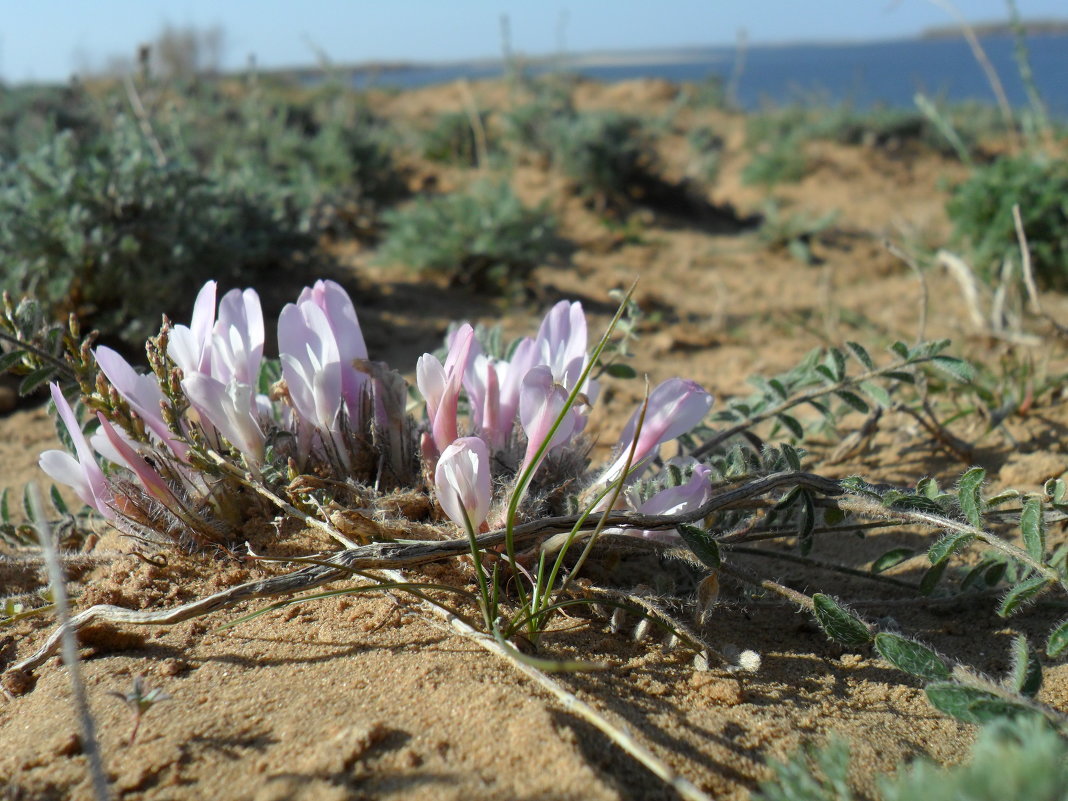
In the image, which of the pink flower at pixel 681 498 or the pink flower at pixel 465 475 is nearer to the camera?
the pink flower at pixel 465 475

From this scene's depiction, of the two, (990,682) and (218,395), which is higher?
(218,395)

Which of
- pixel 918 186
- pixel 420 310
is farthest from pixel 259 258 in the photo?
pixel 918 186

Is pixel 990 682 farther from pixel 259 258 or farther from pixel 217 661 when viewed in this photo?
pixel 259 258

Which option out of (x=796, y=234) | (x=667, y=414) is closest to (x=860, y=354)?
(x=667, y=414)

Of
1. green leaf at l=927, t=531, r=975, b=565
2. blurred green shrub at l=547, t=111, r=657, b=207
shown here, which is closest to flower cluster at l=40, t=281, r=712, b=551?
green leaf at l=927, t=531, r=975, b=565

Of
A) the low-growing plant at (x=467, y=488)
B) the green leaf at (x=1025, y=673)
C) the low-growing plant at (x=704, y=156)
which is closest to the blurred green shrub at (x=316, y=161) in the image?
the low-growing plant at (x=704, y=156)

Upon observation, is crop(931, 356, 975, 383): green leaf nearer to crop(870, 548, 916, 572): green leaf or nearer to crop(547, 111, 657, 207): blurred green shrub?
crop(870, 548, 916, 572): green leaf

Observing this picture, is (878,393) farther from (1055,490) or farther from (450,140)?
(450,140)

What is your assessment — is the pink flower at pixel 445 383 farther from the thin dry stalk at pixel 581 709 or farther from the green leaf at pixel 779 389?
the green leaf at pixel 779 389
